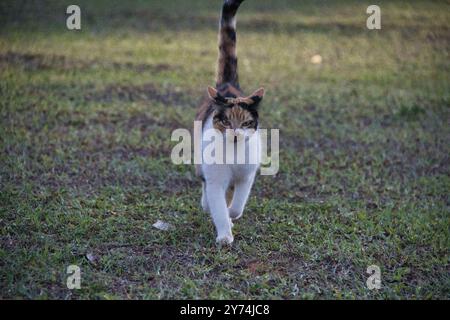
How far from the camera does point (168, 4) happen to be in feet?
47.7

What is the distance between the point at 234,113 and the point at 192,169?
5.81 feet

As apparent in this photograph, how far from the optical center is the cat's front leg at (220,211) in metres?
4.14

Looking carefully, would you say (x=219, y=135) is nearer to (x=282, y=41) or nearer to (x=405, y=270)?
(x=405, y=270)

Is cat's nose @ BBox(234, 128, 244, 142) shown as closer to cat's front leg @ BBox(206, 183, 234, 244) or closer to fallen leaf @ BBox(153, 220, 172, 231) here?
cat's front leg @ BBox(206, 183, 234, 244)

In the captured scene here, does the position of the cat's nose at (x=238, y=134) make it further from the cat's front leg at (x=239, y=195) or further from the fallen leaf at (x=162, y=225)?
the fallen leaf at (x=162, y=225)

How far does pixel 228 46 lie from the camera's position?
474cm

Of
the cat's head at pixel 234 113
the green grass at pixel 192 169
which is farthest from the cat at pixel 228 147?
the green grass at pixel 192 169

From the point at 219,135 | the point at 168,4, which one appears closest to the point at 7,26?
the point at 168,4

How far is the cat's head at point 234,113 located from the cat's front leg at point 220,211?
41 centimetres

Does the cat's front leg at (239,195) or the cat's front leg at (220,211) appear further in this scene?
the cat's front leg at (239,195)

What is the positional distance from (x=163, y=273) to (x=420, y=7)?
12296 mm

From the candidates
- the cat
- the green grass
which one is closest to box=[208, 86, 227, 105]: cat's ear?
the cat
